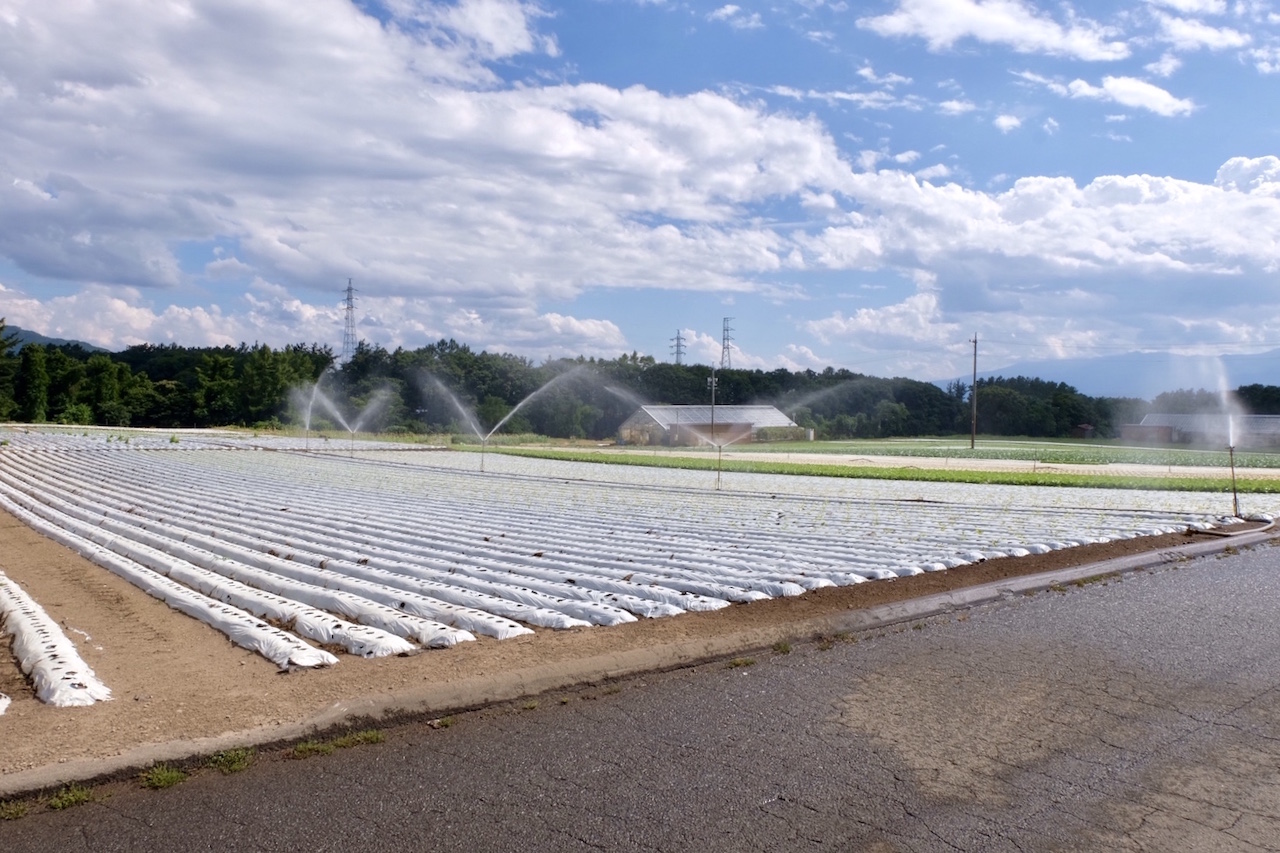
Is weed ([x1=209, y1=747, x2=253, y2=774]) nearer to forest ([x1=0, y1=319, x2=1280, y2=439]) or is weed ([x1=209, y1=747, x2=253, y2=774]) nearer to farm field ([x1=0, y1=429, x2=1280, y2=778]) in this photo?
farm field ([x1=0, y1=429, x2=1280, y2=778])

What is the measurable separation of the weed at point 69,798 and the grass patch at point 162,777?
0.25m

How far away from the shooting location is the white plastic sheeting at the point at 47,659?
5863 millimetres

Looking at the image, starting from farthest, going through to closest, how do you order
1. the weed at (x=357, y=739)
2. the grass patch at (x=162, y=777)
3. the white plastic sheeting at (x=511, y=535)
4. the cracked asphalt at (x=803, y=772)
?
the white plastic sheeting at (x=511, y=535)
the weed at (x=357, y=739)
the grass patch at (x=162, y=777)
the cracked asphalt at (x=803, y=772)

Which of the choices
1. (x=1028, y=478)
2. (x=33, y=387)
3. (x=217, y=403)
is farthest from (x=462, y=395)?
(x=1028, y=478)

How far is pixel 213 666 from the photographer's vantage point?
6.70 meters

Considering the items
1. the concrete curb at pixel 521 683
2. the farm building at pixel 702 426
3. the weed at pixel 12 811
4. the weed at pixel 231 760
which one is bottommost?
the weed at pixel 12 811

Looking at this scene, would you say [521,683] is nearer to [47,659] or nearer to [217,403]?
[47,659]

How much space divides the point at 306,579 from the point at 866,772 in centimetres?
644

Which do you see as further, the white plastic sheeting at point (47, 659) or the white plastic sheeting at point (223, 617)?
the white plastic sheeting at point (223, 617)

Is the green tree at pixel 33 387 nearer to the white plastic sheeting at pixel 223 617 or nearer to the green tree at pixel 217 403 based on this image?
the green tree at pixel 217 403

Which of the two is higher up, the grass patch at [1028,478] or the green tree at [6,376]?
the green tree at [6,376]

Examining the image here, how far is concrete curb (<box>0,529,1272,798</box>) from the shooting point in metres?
4.86

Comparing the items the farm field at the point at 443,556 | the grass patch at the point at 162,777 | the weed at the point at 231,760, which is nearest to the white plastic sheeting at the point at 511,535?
the farm field at the point at 443,556

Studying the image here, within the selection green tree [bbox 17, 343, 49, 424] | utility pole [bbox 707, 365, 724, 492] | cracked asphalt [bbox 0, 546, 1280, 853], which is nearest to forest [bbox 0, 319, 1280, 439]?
green tree [bbox 17, 343, 49, 424]
